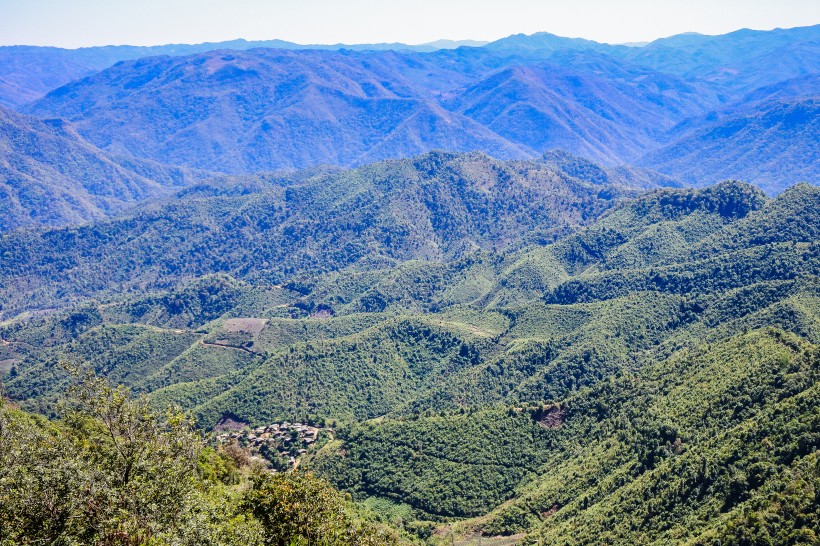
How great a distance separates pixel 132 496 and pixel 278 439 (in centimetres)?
8827

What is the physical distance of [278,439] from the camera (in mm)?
116812

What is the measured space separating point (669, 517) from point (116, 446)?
190 ft

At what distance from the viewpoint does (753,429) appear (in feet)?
231

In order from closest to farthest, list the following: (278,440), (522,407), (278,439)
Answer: (522,407) → (278,440) → (278,439)

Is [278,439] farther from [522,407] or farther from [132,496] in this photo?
[132,496]

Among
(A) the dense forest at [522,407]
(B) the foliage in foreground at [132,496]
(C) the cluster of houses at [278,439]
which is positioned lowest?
(C) the cluster of houses at [278,439]

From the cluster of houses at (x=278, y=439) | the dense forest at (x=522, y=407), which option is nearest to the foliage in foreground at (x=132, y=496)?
the dense forest at (x=522, y=407)

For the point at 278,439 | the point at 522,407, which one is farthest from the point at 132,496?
the point at 278,439

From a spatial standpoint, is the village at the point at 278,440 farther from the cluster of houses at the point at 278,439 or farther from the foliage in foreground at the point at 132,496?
the foliage in foreground at the point at 132,496

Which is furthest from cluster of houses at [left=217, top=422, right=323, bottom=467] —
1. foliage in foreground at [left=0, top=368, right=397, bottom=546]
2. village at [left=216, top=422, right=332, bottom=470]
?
foliage in foreground at [left=0, top=368, right=397, bottom=546]

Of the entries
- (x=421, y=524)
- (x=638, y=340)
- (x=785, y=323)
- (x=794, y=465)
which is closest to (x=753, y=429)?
(x=794, y=465)

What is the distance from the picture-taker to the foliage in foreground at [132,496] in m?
29.5

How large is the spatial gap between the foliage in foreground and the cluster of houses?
68.7 metres

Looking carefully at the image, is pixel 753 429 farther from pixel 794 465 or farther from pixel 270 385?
pixel 270 385
